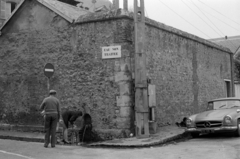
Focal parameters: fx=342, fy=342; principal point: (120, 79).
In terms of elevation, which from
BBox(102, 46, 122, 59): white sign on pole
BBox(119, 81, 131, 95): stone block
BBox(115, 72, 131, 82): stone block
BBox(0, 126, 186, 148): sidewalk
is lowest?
BBox(0, 126, 186, 148): sidewalk

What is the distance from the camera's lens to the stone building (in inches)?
464

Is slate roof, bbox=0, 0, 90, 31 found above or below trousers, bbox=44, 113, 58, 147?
above

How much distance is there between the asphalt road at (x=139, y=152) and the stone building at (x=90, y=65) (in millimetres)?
2269

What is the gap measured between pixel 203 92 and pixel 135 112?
284 inches

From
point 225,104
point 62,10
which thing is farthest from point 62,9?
point 225,104

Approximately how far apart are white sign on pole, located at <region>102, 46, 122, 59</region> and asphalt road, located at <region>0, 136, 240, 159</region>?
11.5 ft

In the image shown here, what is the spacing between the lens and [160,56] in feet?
44.9

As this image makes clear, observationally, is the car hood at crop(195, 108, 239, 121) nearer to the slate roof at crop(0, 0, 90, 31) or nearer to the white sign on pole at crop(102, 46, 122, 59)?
the white sign on pole at crop(102, 46, 122, 59)

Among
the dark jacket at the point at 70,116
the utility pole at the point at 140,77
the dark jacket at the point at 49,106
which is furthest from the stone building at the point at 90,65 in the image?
the dark jacket at the point at 49,106

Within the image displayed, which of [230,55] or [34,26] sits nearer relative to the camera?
[34,26]

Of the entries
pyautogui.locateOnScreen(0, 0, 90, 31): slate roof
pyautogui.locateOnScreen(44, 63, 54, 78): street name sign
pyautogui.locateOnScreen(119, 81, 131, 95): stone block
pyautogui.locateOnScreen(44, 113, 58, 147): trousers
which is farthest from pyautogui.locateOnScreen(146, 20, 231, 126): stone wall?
pyautogui.locateOnScreen(44, 113, 58, 147): trousers

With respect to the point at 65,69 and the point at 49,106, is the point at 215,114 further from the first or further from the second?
the point at 65,69

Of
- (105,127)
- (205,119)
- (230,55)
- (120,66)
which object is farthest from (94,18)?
(230,55)

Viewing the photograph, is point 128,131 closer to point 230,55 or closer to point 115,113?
point 115,113
